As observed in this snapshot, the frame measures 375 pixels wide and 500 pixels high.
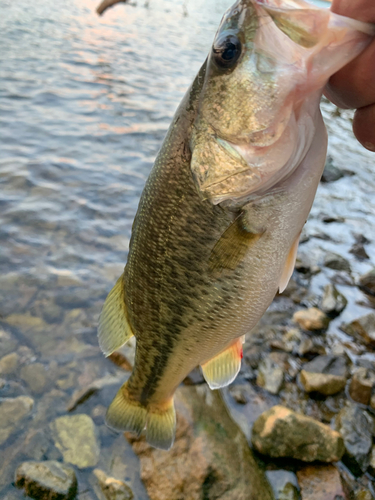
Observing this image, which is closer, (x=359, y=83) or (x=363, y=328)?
(x=359, y=83)

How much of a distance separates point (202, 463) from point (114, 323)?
1428 mm

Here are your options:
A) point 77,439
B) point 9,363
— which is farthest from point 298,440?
point 9,363

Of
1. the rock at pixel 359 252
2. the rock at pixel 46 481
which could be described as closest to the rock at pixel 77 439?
the rock at pixel 46 481

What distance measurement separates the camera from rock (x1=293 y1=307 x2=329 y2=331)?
4.62 metres

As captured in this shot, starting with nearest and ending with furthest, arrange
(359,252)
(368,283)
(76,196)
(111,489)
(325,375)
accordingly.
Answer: (111,489), (325,375), (368,283), (359,252), (76,196)

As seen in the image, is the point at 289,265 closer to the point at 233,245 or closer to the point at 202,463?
the point at 233,245

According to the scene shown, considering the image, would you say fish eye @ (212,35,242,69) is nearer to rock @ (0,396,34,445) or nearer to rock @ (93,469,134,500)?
rock @ (93,469,134,500)

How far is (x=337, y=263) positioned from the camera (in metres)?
5.93

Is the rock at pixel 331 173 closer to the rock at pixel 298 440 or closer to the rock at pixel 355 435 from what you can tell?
the rock at pixel 355 435

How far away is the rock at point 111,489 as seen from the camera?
2.93 meters

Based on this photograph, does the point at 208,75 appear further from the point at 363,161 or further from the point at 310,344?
the point at 363,161

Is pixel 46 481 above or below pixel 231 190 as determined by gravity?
below

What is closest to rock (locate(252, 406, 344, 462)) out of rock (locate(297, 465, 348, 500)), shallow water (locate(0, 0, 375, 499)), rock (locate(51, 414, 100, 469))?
rock (locate(297, 465, 348, 500))

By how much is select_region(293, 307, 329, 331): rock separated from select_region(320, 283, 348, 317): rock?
0.48ft
